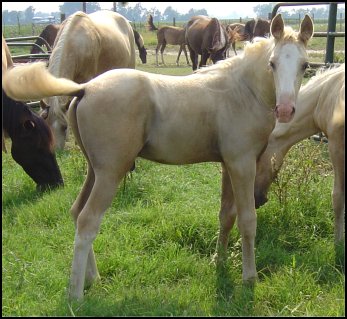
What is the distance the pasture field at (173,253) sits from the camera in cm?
298

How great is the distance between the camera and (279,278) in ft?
10.9

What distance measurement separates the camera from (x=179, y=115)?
10.1 feet

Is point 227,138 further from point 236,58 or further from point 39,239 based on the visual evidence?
point 39,239

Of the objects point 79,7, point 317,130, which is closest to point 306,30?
point 317,130

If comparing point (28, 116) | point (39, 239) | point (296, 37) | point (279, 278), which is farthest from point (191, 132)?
point (28, 116)

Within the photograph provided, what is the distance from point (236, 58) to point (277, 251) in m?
1.50

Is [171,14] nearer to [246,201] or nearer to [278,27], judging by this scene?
[278,27]

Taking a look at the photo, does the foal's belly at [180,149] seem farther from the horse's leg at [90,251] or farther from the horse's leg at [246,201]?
the horse's leg at [90,251]

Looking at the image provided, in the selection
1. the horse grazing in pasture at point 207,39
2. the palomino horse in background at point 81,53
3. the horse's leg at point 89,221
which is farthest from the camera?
the horse grazing in pasture at point 207,39

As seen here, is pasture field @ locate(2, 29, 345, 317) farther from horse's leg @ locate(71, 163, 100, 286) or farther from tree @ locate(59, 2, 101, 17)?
tree @ locate(59, 2, 101, 17)

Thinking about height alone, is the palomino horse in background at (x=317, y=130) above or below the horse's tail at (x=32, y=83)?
below

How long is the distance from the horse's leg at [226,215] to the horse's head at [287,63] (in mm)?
931

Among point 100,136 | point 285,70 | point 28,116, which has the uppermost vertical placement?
point 285,70

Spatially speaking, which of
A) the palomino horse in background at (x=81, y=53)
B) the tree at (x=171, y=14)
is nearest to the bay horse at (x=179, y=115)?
the palomino horse in background at (x=81, y=53)
